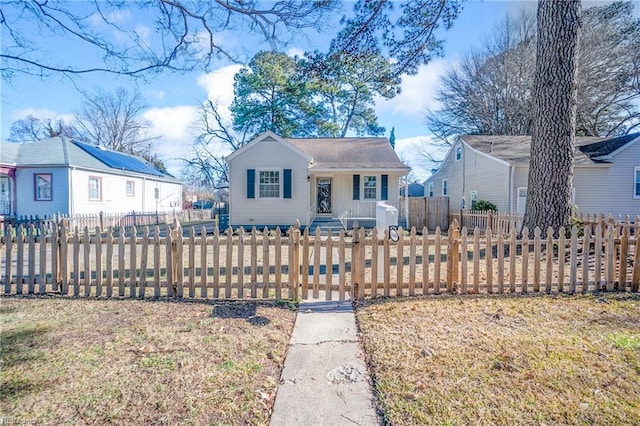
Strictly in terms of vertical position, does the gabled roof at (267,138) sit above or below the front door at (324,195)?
above

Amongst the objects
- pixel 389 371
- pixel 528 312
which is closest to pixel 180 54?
pixel 389 371

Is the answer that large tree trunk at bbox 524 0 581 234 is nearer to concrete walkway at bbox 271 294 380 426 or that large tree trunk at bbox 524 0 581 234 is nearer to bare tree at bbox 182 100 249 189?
concrete walkway at bbox 271 294 380 426

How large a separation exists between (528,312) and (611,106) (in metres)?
30.9

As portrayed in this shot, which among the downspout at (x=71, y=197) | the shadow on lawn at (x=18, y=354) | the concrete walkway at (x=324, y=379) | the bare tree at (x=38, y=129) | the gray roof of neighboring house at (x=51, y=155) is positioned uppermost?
the bare tree at (x=38, y=129)

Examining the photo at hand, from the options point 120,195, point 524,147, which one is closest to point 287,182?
point 120,195

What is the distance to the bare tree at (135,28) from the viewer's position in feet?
15.9

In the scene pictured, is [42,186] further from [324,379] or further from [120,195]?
[324,379]

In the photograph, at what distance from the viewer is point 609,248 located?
525 centimetres

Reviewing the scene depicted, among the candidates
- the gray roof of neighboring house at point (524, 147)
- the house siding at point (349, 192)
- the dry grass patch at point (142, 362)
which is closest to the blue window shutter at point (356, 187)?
the house siding at point (349, 192)

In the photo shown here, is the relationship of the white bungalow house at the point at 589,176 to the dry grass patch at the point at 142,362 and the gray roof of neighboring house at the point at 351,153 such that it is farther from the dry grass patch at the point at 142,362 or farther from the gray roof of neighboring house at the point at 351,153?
the dry grass patch at the point at 142,362

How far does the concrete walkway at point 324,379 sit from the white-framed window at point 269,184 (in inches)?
448

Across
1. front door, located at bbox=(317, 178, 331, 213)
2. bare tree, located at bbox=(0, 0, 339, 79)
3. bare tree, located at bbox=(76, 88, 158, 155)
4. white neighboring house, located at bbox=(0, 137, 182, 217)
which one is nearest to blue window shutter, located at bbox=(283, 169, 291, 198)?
front door, located at bbox=(317, 178, 331, 213)

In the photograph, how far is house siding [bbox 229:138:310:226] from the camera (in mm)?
15055

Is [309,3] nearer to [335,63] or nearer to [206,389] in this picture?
[335,63]
